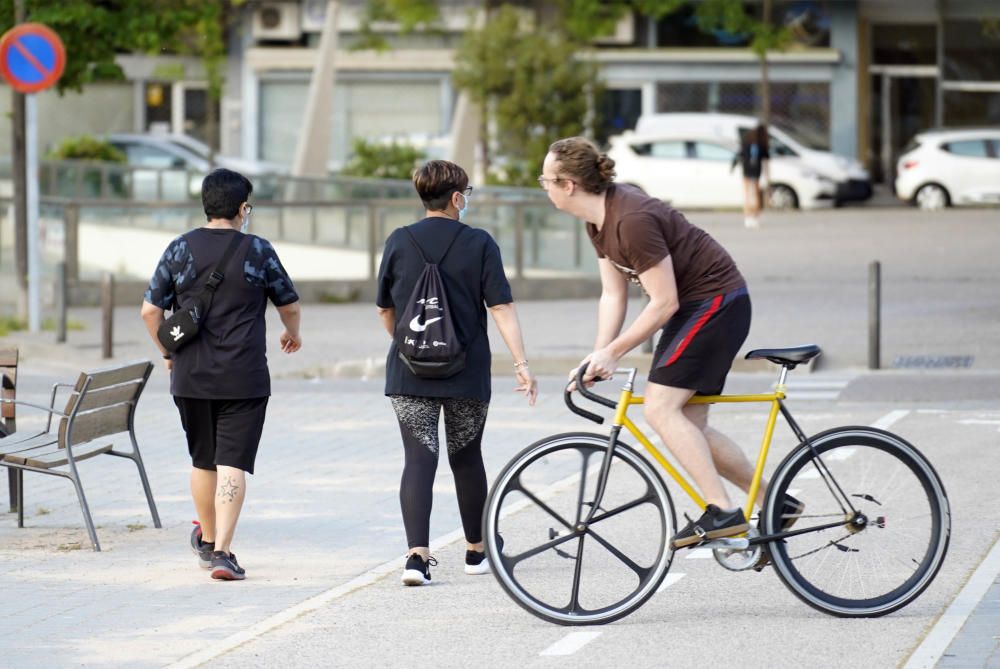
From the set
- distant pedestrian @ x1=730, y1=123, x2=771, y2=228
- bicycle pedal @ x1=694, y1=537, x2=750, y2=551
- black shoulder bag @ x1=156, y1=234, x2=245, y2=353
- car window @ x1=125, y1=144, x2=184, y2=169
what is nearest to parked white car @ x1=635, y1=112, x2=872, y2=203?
distant pedestrian @ x1=730, y1=123, x2=771, y2=228

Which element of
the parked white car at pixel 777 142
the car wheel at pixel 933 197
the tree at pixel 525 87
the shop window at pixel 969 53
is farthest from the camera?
the shop window at pixel 969 53

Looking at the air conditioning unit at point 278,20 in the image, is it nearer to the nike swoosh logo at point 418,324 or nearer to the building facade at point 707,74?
the building facade at point 707,74

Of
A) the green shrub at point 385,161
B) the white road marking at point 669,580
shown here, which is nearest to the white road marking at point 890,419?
the white road marking at point 669,580

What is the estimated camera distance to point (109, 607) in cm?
697

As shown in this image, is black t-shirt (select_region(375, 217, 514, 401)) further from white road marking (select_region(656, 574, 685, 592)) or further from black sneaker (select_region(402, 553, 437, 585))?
white road marking (select_region(656, 574, 685, 592))

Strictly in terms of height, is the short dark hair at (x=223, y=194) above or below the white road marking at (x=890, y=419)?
above

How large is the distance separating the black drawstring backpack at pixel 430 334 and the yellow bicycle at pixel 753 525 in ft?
2.23

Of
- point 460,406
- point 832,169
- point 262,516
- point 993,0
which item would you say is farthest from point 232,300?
point 993,0

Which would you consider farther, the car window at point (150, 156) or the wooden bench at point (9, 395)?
the car window at point (150, 156)

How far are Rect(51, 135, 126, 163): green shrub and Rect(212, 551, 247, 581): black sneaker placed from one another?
85.7 ft

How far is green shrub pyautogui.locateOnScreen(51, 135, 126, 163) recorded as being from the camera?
107ft

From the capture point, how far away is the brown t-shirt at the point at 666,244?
643 centimetres

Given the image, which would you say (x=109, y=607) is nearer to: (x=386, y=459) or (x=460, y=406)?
(x=460, y=406)

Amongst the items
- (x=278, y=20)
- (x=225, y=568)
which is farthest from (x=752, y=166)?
(x=225, y=568)
